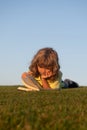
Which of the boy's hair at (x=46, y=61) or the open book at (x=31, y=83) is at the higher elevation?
the boy's hair at (x=46, y=61)

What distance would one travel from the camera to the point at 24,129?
352 cm

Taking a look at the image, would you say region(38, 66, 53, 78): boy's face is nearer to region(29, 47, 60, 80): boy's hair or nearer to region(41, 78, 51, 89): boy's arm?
region(29, 47, 60, 80): boy's hair

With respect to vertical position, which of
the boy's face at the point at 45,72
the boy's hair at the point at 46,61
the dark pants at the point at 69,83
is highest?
the boy's hair at the point at 46,61

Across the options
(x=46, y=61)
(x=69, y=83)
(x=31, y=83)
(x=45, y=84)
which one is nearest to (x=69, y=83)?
(x=69, y=83)

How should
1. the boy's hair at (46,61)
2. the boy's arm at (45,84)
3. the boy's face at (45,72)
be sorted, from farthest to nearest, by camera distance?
the boy's arm at (45,84) → the boy's face at (45,72) → the boy's hair at (46,61)

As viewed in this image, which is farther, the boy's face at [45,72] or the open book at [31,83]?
the boy's face at [45,72]

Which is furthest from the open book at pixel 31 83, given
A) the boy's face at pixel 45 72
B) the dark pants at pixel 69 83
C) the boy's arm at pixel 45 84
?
the dark pants at pixel 69 83

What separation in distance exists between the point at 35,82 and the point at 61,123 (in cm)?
707

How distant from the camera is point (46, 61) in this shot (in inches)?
422

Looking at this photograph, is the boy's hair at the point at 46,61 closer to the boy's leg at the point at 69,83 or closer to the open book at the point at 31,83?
the open book at the point at 31,83

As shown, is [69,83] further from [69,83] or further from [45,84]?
[45,84]

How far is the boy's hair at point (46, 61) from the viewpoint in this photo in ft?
35.2

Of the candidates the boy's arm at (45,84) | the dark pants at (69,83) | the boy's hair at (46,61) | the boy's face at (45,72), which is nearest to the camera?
the boy's hair at (46,61)

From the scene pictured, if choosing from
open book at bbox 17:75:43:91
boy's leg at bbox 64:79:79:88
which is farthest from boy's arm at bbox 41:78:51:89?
boy's leg at bbox 64:79:79:88
